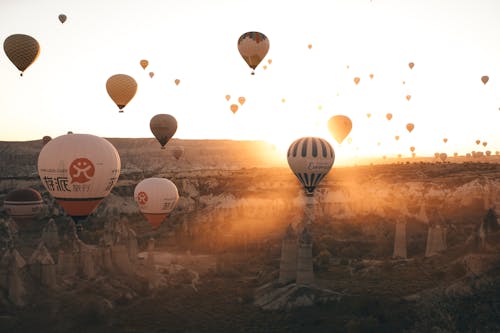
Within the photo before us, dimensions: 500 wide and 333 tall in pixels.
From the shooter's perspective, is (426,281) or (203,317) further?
(426,281)

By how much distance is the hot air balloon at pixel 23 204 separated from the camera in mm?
51875

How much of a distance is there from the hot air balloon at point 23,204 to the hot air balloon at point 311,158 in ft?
94.2

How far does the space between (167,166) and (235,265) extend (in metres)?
115

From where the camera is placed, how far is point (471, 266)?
102 feet

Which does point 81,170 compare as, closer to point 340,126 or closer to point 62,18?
point 62,18

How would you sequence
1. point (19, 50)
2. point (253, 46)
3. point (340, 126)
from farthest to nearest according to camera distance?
point (340, 126) < point (253, 46) < point (19, 50)

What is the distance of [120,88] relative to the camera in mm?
44031

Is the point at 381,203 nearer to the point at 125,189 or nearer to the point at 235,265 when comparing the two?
the point at 235,265

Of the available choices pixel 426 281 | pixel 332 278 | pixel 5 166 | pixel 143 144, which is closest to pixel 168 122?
pixel 332 278

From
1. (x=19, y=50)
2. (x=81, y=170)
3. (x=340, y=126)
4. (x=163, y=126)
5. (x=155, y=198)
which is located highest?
(x=19, y=50)

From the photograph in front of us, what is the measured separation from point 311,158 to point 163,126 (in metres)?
22.5

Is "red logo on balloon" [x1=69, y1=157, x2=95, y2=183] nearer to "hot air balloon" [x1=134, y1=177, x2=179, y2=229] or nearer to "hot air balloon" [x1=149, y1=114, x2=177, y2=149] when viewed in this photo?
"hot air balloon" [x1=134, y1=177, x2=179, y2=229]

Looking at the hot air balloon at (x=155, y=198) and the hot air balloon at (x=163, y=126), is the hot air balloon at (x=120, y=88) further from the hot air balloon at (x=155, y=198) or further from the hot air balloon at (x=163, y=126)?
the hot air balloon at (x=163, y=126)

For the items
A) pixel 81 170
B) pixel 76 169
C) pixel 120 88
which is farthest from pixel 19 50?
pixel 81 170
